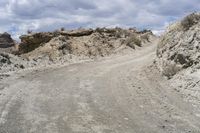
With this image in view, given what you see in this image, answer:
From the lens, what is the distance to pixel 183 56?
19.0m

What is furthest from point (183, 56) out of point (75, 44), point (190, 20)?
point (75, 44)

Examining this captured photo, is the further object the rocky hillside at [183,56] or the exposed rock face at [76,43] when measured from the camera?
the exposed rock face at [76,43]

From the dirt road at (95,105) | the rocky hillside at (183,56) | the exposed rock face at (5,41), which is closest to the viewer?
the dirt road at (95,105)

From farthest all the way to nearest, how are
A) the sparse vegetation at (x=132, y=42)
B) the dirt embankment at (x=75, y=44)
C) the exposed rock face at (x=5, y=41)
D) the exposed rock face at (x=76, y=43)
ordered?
the exposed rock face at (x=5, y=41), the sparse vegetation at (x=132, y=42), the exposed rock face at (x=76, y=43), the dirt embankment at (x=75, y=44)

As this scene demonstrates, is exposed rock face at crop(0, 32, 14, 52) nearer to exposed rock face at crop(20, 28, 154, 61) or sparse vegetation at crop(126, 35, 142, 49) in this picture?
exposed rock face at crop(20, 28, 154, 61)

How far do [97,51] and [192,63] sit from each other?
18281mm

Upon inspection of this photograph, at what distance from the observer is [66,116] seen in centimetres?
1219

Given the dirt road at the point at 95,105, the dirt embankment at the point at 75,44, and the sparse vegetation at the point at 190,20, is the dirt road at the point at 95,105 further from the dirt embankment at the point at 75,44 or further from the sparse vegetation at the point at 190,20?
the dirt embankment at the point at 75,44

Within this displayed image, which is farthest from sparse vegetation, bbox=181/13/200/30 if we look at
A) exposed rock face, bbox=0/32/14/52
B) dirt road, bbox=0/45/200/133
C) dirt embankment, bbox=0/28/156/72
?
exposed rock face, bbox=0/32/14/52

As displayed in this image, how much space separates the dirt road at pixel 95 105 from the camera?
→ 443 inches

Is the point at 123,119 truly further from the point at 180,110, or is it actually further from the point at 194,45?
the point at 194,45

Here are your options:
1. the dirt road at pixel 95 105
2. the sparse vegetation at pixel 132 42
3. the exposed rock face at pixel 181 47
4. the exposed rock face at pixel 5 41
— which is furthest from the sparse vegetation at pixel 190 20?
the exposed rock face at pixel 5 41

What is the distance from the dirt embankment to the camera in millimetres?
34487

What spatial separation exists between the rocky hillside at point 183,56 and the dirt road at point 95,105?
527 mm
